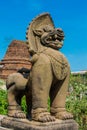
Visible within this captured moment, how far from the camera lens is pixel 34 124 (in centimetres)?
336

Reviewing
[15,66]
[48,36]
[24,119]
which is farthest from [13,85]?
[15,66]

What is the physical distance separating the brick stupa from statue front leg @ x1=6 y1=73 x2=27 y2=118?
1376 centimetres

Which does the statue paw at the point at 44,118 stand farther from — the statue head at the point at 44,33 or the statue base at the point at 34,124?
the statue head at the point at 44,33

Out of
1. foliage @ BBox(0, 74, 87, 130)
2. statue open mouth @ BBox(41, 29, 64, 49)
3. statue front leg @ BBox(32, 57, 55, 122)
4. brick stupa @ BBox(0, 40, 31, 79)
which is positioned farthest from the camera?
brick stupa @ BBox(0, 40, 31, 79)

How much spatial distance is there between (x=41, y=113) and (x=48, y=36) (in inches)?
40.0

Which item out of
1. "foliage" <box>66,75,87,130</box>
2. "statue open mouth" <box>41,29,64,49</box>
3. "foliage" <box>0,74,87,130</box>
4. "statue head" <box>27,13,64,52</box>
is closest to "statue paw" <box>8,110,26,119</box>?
"statue head" <box>27,13,64,52</box>

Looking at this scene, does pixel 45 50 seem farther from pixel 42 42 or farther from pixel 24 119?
pixel 24 119

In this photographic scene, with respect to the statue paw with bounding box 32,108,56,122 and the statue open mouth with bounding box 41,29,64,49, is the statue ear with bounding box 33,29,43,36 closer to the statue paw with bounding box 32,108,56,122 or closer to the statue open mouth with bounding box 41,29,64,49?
the statue open mouth with bounding box 41,29,64,49

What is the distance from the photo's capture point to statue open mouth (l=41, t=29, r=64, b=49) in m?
A: 3.68

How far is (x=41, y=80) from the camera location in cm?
348

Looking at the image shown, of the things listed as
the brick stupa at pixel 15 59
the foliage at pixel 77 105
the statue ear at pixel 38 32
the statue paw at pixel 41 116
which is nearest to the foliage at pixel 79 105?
the foliage at pixel 77 105


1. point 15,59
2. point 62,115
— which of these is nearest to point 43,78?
point 62,115

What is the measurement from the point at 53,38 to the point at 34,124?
1162mm

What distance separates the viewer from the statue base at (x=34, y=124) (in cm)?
328
